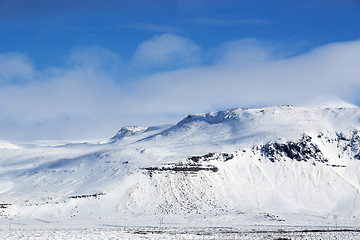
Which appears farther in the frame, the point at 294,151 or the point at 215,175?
the point at 294,151

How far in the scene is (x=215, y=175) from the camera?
11931 centimetres

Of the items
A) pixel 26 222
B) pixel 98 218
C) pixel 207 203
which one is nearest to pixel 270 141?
pixel 207 203

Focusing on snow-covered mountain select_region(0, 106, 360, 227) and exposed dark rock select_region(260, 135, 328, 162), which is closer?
snow-covered mountain select_region(0, 106, 360, 227)

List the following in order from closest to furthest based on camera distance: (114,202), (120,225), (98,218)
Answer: (120,225) < (98,218) < (114,202)

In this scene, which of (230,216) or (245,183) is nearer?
(230,216)

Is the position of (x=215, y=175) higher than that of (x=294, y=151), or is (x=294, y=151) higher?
(x=294, y=151)

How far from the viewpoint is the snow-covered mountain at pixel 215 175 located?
344ft

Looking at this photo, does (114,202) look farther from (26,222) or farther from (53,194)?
(26,222)

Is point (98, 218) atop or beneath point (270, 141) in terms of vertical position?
beneath

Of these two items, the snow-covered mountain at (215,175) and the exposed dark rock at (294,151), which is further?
the exposed dark rock at (294,151)

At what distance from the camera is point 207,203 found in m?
107

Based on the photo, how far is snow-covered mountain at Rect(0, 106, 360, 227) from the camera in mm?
104938

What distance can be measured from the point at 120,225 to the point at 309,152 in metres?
62.2

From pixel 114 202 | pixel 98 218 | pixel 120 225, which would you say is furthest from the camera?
pixel 114 202
